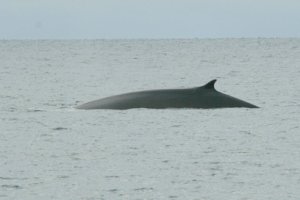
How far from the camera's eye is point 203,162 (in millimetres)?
21594

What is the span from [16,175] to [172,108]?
38.3 ft

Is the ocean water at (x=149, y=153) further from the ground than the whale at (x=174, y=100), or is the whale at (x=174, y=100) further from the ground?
the whale at (x=174, y=100)

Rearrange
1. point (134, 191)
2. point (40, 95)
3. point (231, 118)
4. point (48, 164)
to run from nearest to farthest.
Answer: point (134, 191) < point (48, 164) < point (231, 118) < point (40, 95)

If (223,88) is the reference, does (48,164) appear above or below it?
below

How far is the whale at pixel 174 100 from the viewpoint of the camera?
1191 inches

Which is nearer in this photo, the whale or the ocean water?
the ocean water

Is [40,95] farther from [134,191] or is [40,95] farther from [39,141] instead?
[134,191]

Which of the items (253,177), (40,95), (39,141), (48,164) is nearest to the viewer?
(253,177)

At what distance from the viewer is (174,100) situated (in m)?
30.7

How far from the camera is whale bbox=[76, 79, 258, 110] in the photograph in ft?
99.2

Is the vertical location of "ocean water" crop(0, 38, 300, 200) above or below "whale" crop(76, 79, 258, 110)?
below

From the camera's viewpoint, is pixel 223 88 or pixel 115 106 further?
pixel 223 88

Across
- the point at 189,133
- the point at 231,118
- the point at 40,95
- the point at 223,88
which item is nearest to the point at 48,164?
the point at 189,133

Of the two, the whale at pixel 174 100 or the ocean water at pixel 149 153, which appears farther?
the whale at pixel 174 100
